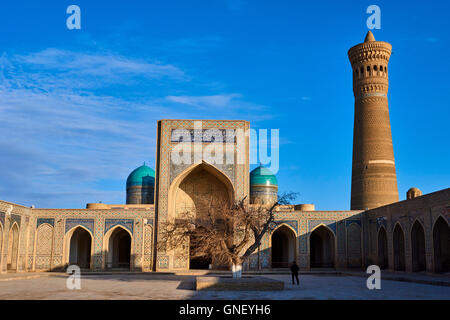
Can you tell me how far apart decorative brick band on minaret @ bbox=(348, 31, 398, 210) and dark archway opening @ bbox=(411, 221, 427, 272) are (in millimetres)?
5514

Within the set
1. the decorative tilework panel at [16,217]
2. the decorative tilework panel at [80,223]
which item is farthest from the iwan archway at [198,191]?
the decorative tilework panel at [16,217]

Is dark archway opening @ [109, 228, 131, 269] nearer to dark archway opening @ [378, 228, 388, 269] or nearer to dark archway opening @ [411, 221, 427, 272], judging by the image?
dark archway opening @ [378, 228, 388, 269]

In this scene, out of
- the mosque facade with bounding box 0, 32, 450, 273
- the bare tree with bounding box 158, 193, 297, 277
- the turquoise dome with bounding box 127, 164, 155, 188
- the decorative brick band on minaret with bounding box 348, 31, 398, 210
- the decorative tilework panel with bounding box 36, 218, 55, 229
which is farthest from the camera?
the turquoise dome with bounding box 127, 164, 155, 188

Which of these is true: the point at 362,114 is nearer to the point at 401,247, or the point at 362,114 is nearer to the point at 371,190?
the point at 371,190

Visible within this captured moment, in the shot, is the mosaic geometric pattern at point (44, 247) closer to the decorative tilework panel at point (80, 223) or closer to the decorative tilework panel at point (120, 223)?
the decorative tilework panel at point (80, 223)

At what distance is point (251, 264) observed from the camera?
19.2 m

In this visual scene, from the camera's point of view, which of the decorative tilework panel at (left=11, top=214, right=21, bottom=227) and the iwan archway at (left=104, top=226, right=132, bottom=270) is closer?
the decorative tilework panel at (left=11, top=214, right=21, bottom=227)

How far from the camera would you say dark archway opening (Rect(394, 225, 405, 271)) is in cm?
1734

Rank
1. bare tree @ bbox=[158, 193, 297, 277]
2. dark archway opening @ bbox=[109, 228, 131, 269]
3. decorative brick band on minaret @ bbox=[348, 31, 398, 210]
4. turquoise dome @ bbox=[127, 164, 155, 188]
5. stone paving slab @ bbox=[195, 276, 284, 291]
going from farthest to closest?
turquoise dome @ bbox=[127, 164, 155, 188] < decorative brick band on minaret @ bbox=[348, 31, 398, 210] < dark archway opening @ bbox=[109, 228, 131, 269] < bare tree @ bbox=[158, 193, 297, 277] < stone paving slab @ bbox=[195, 276, 284, 291]

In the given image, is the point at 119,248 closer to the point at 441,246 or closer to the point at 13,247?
the point at 13,247

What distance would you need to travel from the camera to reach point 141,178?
79.5 ft

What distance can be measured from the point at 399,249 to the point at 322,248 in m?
5.20

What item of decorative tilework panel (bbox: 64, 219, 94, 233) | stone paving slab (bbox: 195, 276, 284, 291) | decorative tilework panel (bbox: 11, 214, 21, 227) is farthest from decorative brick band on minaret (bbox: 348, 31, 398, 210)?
decorative tilework panel (bbox: 11, 214, 21, 227)

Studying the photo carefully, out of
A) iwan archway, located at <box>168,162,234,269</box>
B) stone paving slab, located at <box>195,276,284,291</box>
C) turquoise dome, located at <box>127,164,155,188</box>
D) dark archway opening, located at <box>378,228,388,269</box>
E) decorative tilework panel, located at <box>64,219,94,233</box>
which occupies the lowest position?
stone paving slab, located at <box>195,276,284,291</box>
